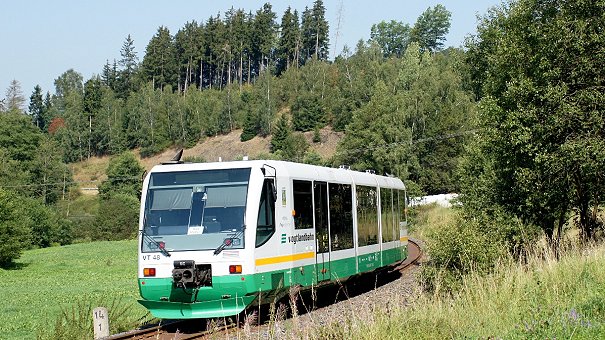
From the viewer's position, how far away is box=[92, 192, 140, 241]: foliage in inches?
3297

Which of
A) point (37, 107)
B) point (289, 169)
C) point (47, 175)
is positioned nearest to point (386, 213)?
point (289, 169)

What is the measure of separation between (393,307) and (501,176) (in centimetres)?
1532

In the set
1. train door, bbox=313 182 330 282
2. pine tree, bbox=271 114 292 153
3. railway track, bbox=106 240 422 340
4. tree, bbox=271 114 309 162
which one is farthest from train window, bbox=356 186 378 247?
pine tree, bbox=271 114 292 153

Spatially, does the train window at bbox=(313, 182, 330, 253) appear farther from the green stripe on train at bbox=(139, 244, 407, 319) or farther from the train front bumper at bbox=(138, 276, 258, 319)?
the train front bumper at bbox=(138, 276, 258, 319)

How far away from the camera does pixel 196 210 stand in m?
14.5

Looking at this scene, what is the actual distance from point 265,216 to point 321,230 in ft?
8.38

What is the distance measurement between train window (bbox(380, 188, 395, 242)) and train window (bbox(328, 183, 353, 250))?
3.18 metres

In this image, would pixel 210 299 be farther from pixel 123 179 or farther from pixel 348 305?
pixel 123 179

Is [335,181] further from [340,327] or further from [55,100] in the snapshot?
[55,100]

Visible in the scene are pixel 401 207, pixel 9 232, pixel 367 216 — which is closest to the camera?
pixel 367 216

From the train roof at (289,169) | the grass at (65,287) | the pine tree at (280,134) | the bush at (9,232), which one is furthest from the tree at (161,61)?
the train roof at (289,169)

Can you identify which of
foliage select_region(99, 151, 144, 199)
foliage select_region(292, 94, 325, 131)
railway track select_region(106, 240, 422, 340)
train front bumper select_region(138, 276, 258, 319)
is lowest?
railway track select_region(106, 240, 422, 340)

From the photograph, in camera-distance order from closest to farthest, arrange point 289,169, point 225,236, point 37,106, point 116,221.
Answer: point 225,236 → point 289,169 → point 116,221 → point 37,106

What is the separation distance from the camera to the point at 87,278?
42125 mm
